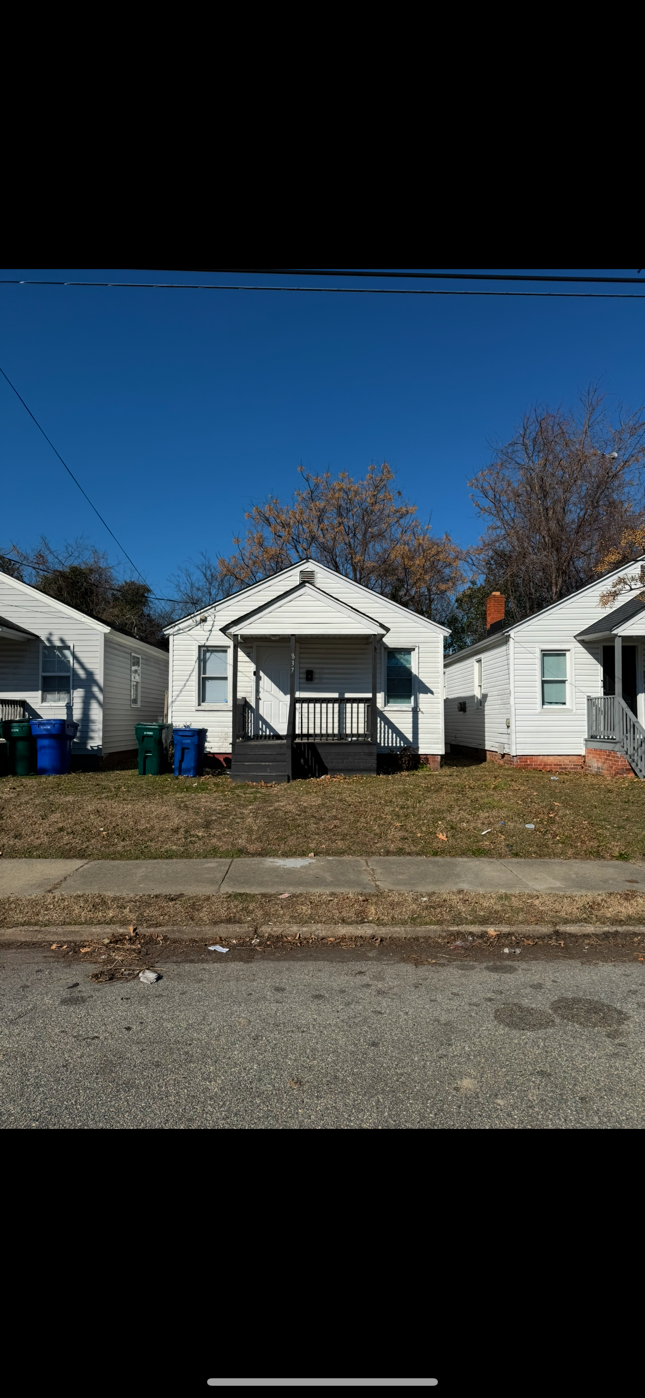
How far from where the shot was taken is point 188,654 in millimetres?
17828

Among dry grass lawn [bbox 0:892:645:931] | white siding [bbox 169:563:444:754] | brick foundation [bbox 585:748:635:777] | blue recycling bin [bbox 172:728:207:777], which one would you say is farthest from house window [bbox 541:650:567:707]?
dry grass lawn [bbox 0:892:645:931]

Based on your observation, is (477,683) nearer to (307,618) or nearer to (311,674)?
(311,674)

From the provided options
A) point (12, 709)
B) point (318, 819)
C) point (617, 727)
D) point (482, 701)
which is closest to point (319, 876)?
point (318, 819)

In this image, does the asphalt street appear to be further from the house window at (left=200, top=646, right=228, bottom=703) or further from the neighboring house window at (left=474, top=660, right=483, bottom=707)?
the neighboring house window at (left=474, top=660, right=483, bottom=707)

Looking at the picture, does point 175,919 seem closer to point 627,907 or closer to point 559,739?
point 627,907

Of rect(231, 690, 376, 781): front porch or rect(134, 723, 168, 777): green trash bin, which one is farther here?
rect(134, 723, 168, 777): green trash bin

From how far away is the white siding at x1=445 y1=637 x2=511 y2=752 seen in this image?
1928 centimetres

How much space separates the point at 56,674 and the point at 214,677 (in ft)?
12.5

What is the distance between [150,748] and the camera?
16.0 meters

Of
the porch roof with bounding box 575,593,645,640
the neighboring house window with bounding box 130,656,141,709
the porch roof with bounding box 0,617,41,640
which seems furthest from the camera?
the neighboring house window with bounding box 130,656,141,709

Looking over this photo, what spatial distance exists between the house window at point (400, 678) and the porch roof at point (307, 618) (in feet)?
5.88

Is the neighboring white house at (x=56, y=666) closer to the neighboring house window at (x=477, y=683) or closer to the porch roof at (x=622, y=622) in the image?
the neighboring house window at (x=477, y=683)

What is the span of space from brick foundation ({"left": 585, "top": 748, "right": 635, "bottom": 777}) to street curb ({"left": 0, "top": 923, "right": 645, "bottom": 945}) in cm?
1153
